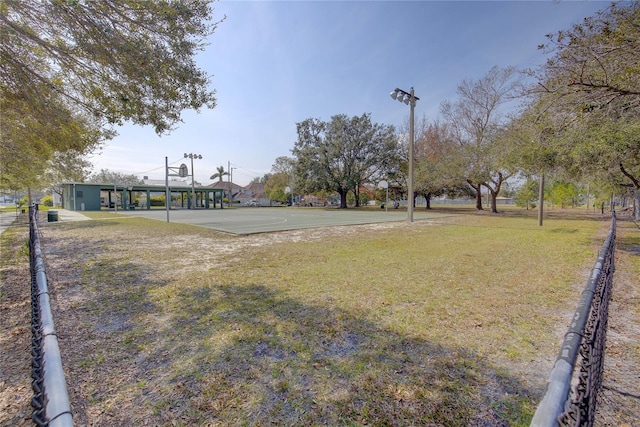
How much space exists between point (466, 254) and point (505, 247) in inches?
76.0

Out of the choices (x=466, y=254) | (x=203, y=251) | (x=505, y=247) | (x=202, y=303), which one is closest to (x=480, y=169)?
(x=505, y=247)

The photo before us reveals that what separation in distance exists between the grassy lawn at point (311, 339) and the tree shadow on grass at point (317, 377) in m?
0.01

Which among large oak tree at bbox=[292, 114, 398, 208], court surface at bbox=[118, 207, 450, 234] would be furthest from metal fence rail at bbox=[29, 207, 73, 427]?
large oak tree at bbox=[292, 114, 398, 208]

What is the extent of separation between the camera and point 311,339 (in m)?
2.90

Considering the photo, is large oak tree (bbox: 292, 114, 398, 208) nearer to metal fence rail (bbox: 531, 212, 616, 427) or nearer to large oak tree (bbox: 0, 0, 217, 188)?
large oak tree (bbox: 0, 0, 217, 188)

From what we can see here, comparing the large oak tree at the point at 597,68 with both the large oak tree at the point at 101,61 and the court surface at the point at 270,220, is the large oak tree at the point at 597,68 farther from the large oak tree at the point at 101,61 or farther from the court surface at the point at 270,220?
the court surface at the point at 270,220

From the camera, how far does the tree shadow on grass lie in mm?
1905

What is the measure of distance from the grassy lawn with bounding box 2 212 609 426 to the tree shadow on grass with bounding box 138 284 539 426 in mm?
11

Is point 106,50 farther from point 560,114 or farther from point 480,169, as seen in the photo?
point 480,169

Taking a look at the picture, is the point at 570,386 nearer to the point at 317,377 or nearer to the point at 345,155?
the point at 317,377

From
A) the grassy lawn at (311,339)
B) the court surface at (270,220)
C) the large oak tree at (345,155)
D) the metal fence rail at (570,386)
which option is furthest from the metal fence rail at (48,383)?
the large oak tree at (345,155)

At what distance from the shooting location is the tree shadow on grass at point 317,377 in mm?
1905

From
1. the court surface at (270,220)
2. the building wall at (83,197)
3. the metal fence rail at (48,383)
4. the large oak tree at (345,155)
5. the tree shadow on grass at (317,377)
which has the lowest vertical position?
the tree shadow on grass at (317,377)

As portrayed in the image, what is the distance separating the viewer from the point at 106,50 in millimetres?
4109
